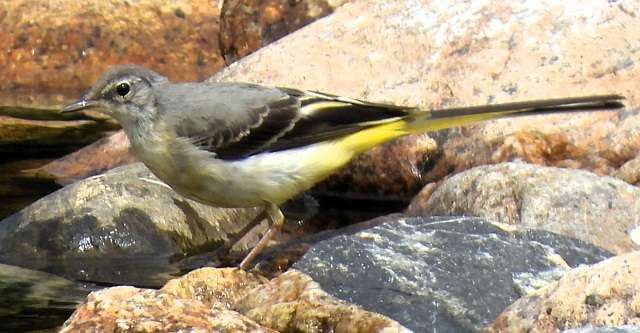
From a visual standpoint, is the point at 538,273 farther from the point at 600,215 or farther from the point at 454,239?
the point at 600,215

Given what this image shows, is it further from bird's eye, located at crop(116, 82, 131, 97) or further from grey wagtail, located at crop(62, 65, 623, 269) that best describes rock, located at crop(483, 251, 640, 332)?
bird's eye, located at crop(116, 82, 131, 97)

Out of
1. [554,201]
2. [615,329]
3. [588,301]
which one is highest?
[615,329]

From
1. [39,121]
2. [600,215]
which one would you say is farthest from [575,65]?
[39,121]

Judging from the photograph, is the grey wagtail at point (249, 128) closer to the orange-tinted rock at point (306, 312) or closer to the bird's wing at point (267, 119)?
the bird's wing at point (267, 119)

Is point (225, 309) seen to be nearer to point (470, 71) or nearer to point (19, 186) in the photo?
point (470, 71)

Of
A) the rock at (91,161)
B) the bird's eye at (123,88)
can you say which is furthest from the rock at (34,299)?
the rock at (91,161)

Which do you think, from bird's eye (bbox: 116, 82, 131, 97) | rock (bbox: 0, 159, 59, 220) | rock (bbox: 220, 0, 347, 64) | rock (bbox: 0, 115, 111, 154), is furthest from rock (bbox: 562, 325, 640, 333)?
rock (bbox: 220, 0, 347, 64)

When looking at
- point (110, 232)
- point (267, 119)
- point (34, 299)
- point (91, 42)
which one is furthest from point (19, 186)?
point (91, 42)
